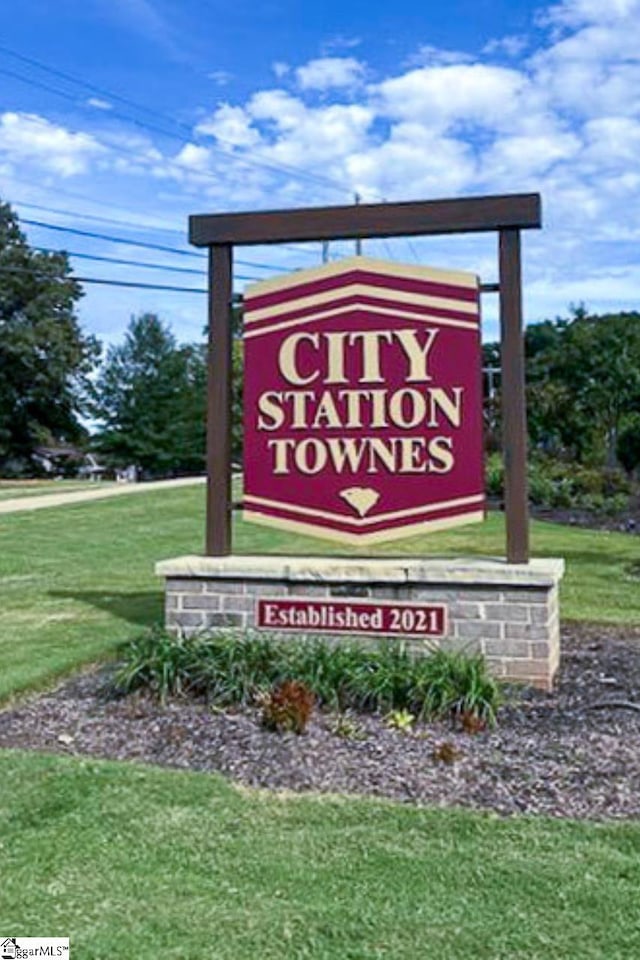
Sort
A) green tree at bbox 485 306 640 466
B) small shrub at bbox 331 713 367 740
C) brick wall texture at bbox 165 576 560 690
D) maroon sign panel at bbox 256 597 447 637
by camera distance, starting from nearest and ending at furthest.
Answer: small shrub at bbox 331 713 367 740, brick wall texture at bbox 165 576 560 690, maroon sign panel at bbox 256 597 447 637, green tree at bbox 485 306 640 466

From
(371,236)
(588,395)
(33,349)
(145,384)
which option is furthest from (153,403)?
(371,236)

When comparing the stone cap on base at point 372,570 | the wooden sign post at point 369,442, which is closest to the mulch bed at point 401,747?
the stone cap on base at point 372,570

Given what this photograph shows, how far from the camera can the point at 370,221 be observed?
6.07m

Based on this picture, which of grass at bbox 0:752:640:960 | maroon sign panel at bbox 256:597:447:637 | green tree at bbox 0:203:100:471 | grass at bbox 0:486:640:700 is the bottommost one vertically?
grass at bbox 0:752:640:960

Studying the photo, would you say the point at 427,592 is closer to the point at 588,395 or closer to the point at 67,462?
the point at 588,395

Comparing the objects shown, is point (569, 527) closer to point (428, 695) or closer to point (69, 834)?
point (428, 695)

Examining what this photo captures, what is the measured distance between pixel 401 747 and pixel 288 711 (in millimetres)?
537

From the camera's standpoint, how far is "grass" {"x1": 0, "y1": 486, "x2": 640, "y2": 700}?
6707 mm

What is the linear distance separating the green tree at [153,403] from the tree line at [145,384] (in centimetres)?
6

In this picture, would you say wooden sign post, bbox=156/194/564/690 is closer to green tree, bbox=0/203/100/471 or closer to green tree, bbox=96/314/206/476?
green tree, bbox=0/203/100/471

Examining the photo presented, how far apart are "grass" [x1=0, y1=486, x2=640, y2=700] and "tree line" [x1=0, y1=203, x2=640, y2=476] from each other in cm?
1074

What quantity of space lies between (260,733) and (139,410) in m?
55.1

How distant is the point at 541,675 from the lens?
17.8 feet

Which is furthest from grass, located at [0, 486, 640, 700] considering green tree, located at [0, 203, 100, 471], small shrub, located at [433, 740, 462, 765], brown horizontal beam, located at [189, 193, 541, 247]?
green tree, located at [0, 203, 100, 471]
